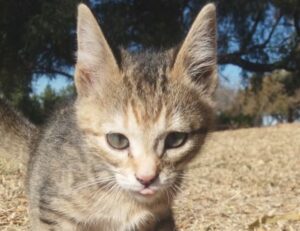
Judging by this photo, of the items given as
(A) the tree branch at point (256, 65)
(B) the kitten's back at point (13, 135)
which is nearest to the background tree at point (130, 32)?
(A) the tree branch at point (256, 65)

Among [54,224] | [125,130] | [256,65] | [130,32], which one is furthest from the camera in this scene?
[256,65]

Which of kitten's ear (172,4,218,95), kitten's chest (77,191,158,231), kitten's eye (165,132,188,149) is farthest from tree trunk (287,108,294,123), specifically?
kitten's eye (165,132,188,149)

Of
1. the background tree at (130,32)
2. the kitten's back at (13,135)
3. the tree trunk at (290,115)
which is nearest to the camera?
the kitten's back at (13,135)

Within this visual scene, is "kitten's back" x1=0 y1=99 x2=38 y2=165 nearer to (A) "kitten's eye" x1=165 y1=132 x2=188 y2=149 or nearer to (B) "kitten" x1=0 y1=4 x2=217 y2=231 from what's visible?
(B) "kitten" x1=0 y1=4 x2=217 y2=231

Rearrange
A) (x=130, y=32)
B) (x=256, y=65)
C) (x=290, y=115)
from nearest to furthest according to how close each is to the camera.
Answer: (x=130, y=32), (x=256, y=65), (x=290, y=115)

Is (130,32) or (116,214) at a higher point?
(130,32)

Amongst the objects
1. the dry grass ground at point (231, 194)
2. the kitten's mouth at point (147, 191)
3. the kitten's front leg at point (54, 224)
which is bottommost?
the dry grass ground at point (231, 194)

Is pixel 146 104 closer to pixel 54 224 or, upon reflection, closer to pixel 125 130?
pixel 125 130

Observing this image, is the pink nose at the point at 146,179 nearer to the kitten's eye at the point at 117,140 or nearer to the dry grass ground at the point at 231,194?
the kitten's eye at the point at 117,140

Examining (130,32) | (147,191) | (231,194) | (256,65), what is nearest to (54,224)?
(147,191)
